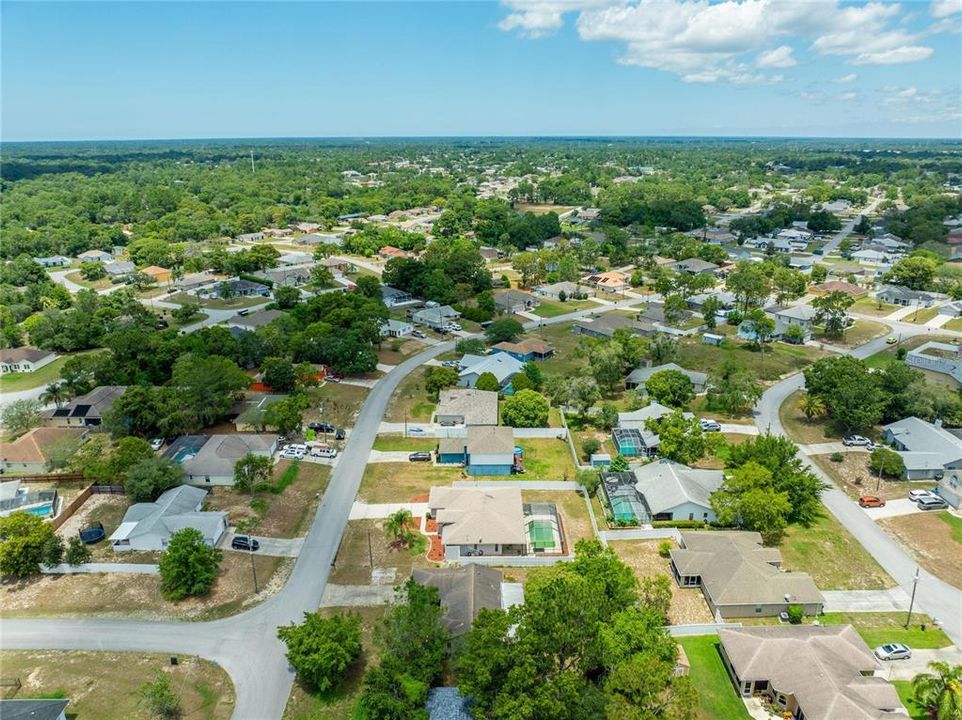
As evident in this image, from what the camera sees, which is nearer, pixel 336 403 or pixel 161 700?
pixel 161 700

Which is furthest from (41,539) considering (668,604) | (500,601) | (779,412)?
(779,412)

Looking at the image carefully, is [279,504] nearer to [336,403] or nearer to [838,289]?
[336,403]

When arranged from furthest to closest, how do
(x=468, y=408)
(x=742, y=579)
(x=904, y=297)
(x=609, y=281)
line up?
(x=609, y=281)
(x=904, y=297)
(x=468, y=408)
(x=742, y=579)

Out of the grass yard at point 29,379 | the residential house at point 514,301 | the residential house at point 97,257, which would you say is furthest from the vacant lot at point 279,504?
the residential house at point 97,257

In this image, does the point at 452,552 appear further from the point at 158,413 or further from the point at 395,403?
the point at 158,413

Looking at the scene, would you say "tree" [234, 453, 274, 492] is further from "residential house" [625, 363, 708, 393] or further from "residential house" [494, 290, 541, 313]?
"residential house" [494, 290, 541, 313]

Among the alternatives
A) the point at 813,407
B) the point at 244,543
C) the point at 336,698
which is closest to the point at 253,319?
the point at 244,543
